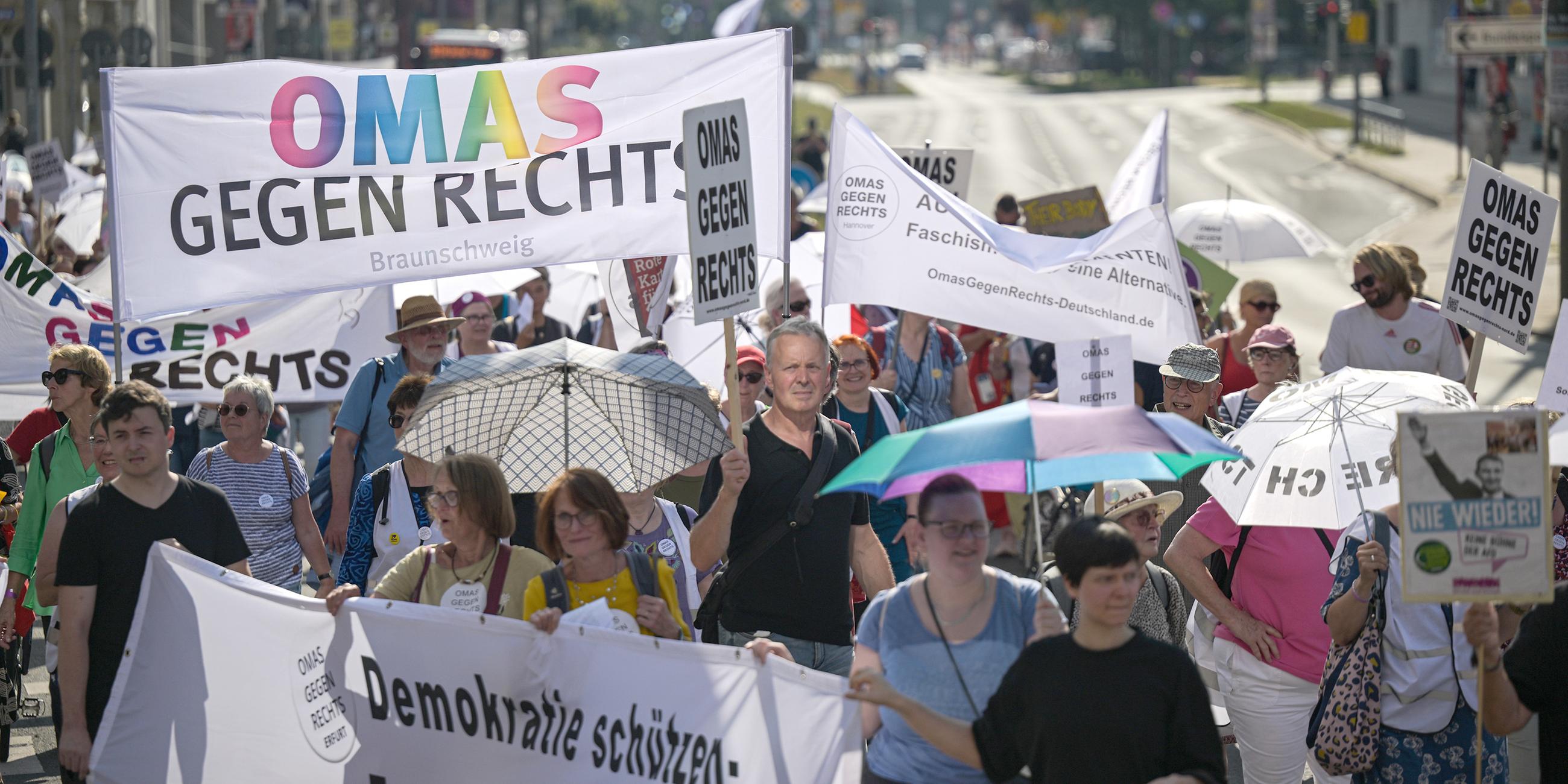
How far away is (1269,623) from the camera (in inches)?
249

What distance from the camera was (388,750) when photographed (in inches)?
225

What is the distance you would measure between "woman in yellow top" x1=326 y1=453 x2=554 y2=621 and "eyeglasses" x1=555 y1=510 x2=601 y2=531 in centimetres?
29

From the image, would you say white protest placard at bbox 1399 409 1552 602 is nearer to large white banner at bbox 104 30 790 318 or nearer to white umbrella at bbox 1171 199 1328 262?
large white banner at bbox 104 30 790 318

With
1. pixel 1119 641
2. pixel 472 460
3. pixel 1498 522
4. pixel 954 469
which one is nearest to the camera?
pixel 1119 641

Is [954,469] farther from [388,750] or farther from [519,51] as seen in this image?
[519,51]

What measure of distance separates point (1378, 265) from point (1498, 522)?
198 inches

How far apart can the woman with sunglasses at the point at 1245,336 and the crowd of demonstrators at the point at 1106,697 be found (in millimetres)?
5937

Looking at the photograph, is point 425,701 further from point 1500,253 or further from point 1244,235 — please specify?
point 1244,235

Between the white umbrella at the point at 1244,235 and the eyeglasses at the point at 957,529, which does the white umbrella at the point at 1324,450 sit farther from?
the white umbrella at the point at 1244,235

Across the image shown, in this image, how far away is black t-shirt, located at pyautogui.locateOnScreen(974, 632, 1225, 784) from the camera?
4.25m

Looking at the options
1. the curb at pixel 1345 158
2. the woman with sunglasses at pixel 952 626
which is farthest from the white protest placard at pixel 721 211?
the curb at pixel 1345 158

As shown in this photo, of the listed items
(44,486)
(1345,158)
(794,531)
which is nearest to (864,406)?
(794,531)

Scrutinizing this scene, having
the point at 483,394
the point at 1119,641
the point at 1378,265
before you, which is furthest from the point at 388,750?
the point at 1378,265

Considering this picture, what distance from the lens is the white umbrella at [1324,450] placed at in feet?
18.5
